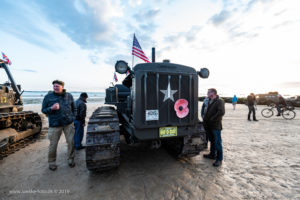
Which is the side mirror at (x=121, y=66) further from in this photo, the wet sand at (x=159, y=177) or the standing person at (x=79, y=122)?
the standing person at (x=79, y=122)

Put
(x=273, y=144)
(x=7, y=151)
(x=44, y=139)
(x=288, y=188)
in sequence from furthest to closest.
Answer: (x=44, y=139) < (x=273, y=144) < (x=7, y=151) < (x=288, y=188)

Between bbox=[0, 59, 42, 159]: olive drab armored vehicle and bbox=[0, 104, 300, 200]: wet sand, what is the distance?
0.47 m

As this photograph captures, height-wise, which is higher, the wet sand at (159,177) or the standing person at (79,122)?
the standing person at (79,122)

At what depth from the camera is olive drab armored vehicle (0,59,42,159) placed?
159 inches

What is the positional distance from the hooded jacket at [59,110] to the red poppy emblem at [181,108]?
2.76 m

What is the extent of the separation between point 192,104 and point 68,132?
3274 mm

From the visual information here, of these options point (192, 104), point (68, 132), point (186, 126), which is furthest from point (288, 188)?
point (68, 132)

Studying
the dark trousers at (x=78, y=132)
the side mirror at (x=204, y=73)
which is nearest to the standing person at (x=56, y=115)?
the dark trousers at (x=78, y=132)

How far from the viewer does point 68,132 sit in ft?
11.0

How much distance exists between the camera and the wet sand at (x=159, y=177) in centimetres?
232

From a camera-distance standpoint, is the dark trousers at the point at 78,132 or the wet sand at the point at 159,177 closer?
the wet sand at the point at 159,177

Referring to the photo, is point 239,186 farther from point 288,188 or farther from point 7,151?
point 7,151

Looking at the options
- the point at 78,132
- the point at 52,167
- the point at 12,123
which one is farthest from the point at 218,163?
the point at 12,123

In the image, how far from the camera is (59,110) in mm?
3152
